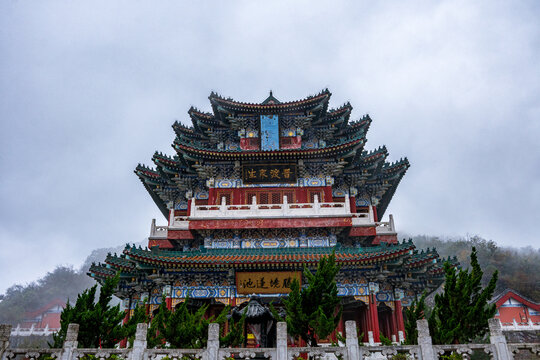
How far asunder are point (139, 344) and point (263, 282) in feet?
23.3

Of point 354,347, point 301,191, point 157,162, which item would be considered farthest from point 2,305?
point 354,347

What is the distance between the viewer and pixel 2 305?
81.4m

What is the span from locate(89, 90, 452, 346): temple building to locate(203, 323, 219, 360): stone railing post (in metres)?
2.28

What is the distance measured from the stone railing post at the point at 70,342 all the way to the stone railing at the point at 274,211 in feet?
26.9

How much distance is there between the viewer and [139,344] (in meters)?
9.77

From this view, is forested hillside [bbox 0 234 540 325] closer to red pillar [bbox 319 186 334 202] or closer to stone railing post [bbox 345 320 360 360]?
red pillar [bbox 319 186 334 202]

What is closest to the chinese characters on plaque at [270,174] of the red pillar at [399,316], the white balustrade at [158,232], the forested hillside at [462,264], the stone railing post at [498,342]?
the white balustrade at [158,232]

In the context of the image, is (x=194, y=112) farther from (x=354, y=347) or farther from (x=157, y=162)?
(x=354, y=347)

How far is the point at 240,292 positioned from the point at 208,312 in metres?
2.46

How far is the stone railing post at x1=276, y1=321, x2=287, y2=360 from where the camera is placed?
936cm

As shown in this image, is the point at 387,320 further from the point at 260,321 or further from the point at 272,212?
the point at 260,321

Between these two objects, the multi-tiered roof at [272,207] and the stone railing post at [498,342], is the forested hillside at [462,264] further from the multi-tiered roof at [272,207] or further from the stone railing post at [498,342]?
the stone railing post at [498,342]

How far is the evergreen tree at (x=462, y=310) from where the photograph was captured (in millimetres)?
9868

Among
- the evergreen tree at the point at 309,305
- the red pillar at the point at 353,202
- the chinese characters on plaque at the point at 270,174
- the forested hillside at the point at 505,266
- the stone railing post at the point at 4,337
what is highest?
the forested hillside at the point at 505,266
